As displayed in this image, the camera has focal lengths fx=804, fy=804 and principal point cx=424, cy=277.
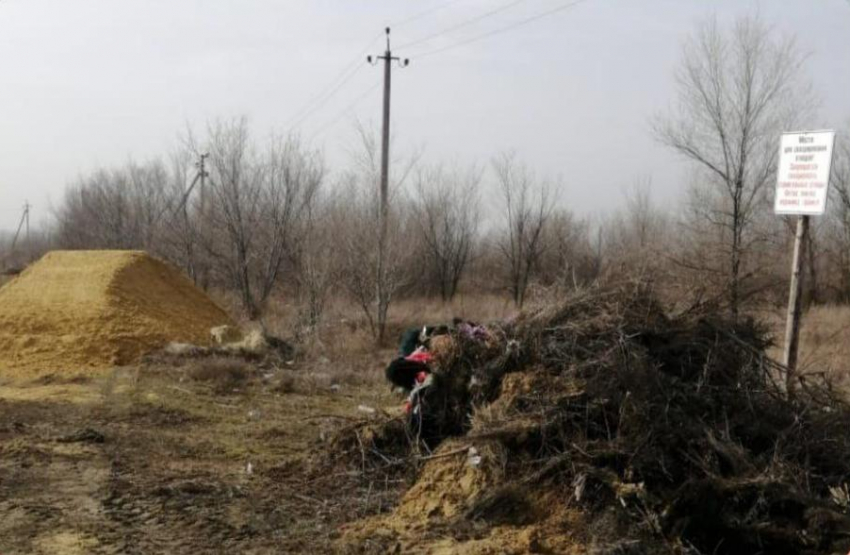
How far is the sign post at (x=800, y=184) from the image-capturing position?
23.9 feet

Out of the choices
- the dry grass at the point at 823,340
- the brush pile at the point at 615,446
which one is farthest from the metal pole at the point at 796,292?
the brush pile at the point at 615,446

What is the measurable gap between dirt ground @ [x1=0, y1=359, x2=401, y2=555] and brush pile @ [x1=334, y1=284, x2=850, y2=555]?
52cm

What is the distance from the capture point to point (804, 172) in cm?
746

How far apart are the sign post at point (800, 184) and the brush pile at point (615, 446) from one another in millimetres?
1529

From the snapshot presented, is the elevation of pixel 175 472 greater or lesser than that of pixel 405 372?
lesser

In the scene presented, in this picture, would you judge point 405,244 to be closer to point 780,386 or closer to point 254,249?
point 254,249

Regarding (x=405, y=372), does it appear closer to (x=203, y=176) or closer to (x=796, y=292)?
(x=796, y=292)

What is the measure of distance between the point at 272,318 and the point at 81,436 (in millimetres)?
13626

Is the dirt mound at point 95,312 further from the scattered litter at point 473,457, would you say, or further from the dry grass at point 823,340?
the dry grass at point 823,340

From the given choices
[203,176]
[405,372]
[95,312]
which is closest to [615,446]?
[405,372]

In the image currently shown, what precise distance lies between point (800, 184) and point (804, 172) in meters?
0.11

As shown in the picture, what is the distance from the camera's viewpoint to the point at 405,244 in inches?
754

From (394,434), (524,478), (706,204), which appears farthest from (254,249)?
(524,478)

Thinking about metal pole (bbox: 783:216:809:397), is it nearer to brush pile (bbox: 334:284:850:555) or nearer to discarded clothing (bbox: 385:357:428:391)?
brush pile (bbox: 334:284:850:555)
